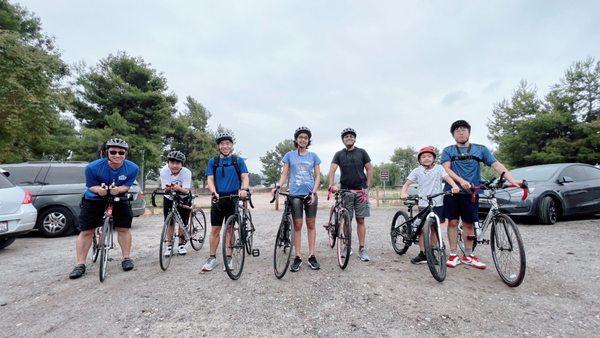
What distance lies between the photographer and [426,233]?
3.45 m

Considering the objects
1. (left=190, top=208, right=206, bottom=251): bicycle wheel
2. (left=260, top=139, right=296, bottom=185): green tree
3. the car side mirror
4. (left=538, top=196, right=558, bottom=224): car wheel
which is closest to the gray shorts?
(left=190, top=208, right=206, bottom=251): bicycle wheel

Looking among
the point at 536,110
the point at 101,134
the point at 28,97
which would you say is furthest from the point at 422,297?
the point at 536,110

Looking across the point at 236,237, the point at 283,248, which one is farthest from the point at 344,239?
the point at 236,237

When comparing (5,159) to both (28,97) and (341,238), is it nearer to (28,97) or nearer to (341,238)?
(28,97)

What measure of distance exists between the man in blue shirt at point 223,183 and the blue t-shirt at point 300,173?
658mm

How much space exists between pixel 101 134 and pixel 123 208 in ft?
67.0

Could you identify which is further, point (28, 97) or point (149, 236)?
point (28, 97)

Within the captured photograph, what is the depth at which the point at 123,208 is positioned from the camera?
4.14 m

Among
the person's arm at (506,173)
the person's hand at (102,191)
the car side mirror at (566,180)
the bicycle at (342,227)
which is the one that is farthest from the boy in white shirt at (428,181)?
the car side mirror at (566,180)

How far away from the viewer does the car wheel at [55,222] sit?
6742mm

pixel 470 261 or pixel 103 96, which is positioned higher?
pixel 103 96

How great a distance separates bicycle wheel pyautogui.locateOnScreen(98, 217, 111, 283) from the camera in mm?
3666

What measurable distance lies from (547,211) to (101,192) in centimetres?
936

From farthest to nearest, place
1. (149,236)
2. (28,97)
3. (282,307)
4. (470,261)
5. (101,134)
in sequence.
→ (101,134)
(28,97)
(149,236)
(470,261)
(282,307)
